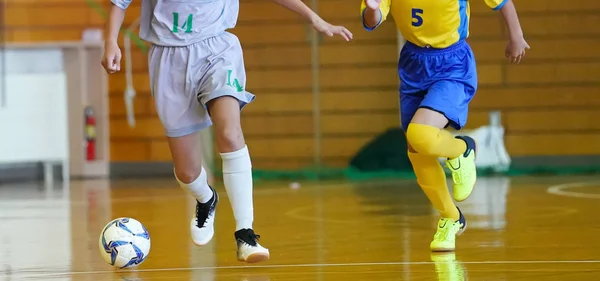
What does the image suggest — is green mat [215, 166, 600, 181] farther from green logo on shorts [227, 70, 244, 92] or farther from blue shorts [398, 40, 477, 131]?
green logo on shorts [227, 70, 244, 92]

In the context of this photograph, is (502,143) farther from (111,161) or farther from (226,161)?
(226,161)

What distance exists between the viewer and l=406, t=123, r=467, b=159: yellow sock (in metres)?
3.94

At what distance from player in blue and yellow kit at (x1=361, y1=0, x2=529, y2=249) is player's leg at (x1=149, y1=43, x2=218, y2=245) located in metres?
0.72

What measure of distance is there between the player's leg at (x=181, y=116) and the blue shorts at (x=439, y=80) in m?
0.82

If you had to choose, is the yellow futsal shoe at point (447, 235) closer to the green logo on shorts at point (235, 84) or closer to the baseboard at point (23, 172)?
the green logo on shorts at point (235, 84)

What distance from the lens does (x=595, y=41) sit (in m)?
9.47

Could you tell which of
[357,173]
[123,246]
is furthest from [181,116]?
[357,173]

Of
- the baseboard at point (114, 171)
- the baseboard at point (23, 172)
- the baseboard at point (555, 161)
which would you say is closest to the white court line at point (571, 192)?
the baseboard at point (555, 161)

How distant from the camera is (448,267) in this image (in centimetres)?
338

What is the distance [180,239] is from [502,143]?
205 inches

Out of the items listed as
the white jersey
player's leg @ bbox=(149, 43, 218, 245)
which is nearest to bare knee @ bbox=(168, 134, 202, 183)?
player's leg @ bbox=(149, 43, 218, 245)

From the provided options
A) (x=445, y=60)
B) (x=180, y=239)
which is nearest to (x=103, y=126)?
(x=180, y=239)

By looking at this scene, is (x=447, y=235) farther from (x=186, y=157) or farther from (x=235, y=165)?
(x=186, y=157)

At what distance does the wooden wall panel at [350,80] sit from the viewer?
9562mm
